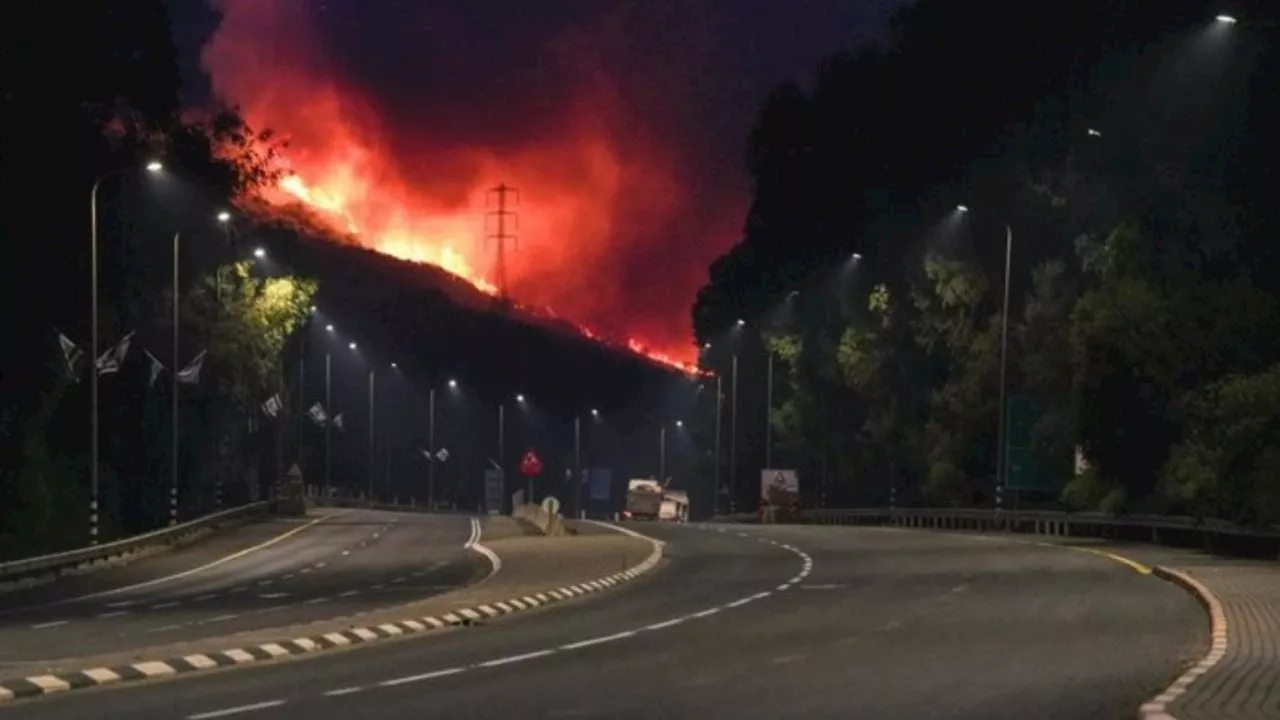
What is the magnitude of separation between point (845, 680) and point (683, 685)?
66.5 inches

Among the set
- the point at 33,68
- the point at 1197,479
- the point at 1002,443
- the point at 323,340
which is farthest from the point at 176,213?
the point at 323,340

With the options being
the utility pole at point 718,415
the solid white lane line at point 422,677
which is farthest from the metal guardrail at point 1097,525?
the utility pole at point 718,415

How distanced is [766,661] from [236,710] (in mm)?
6809

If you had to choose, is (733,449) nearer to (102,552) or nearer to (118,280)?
(118,280)

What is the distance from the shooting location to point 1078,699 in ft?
59.6

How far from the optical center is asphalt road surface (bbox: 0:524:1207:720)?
17.6 meters

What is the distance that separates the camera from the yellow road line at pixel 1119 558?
127 ft

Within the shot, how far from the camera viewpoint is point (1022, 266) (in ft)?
250

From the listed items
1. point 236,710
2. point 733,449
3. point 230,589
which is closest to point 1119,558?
point 230,589

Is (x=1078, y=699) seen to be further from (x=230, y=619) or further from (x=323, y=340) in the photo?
(x=323, y=340)

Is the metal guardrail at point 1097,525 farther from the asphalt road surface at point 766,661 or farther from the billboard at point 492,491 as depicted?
the billboard at point 492,491

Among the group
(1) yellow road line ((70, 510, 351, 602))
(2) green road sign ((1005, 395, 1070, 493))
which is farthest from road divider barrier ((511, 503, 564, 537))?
(2) green road sign ((1005, 395, 1070, 493))

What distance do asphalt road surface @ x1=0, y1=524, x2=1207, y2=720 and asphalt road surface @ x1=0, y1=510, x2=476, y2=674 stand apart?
4201 millimetres

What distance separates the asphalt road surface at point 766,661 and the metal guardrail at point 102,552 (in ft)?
50.5
